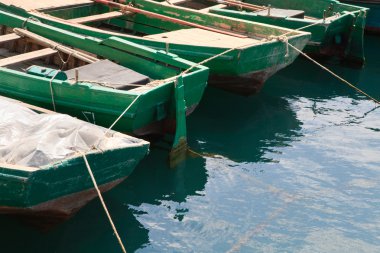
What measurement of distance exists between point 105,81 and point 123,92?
0.61m

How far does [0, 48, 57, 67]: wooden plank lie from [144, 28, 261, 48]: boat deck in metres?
1.81

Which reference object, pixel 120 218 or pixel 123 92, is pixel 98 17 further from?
pixel 120 218

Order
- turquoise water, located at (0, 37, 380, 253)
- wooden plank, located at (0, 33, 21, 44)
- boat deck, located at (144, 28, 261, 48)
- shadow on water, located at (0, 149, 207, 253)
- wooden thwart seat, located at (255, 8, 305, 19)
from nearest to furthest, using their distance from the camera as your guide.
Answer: shadow on water, located at (0, 149, 207, 253)
turquoise water, located at (0, 37, 380, 253)
wooden plank, located at (0, 33, 21, 44)
boat deck, located at (144, 28, 261, 48)
wooden thwart seat, located at (255, 8, 305, 19)

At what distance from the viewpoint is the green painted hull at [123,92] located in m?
8.54

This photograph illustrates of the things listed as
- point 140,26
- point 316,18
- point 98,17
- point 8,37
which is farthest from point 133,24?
point 316,18

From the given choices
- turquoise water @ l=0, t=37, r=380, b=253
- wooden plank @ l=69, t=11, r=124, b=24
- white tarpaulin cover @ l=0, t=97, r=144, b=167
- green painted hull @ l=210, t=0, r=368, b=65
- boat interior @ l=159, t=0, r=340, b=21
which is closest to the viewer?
white tarpaulin cover @ l=0, t=97, r=144, b=167

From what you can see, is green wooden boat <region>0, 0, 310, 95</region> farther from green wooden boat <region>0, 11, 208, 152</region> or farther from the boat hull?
the boat hull

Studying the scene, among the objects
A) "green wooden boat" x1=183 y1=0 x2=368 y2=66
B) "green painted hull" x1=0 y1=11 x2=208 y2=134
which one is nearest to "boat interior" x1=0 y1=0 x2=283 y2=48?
"green painted hull" x1=0 y1=11 x2=208 y2=134

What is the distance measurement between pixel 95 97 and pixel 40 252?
2282 mm

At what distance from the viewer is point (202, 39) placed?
36.3ft

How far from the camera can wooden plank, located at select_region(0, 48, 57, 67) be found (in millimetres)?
9609

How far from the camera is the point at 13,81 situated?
907 centimetres

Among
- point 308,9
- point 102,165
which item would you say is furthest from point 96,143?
point 308,9

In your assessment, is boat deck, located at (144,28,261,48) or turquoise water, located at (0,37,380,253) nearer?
turquoise water, located at (0,37,380,253)
